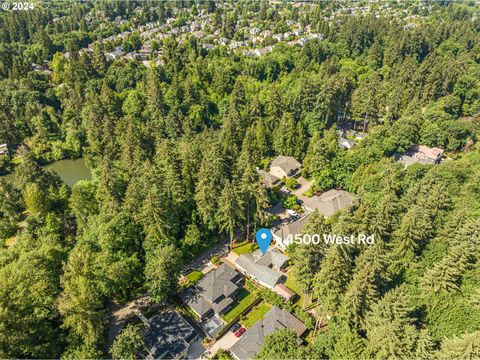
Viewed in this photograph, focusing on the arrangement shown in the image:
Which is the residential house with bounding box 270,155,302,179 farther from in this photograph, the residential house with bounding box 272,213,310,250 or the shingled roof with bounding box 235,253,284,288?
the shingled roof with bounding box 235,253,284,288

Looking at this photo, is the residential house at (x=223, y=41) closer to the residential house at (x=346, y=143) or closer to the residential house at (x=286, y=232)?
the residential house at (x=346, y=143)

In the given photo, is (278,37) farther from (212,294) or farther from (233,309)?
(233,309)

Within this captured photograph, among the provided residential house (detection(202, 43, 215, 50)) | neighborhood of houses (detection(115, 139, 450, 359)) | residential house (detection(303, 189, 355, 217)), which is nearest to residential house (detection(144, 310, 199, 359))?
neighborhood of houses (detection(115, 139, 450, 359))

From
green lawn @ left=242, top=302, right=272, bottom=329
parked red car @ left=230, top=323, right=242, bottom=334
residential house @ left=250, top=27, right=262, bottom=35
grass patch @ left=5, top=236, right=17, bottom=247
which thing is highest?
residential house @ left=250, top=27, right=262, bottom=35

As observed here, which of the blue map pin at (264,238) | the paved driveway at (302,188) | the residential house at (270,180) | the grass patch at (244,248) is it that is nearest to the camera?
the grass patch at (244,248)

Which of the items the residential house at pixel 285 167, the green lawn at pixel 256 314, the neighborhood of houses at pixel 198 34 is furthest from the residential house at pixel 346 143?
the neighborhood of houses at pixel 198 34

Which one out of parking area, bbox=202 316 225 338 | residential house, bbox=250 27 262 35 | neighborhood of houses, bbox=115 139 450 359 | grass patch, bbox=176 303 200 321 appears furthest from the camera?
residential house, bbox=250 27 262 35

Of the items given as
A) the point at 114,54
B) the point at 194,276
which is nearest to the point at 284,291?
the point at 194,276
